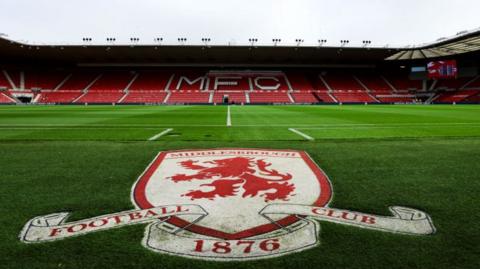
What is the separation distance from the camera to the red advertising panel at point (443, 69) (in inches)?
2197

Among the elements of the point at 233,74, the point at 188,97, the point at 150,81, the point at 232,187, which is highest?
the point at 233,74

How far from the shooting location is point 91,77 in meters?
66.1

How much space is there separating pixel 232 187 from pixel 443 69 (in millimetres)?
64581

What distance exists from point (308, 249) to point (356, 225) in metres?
0.73

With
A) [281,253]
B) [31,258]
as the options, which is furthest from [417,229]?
[31,258]

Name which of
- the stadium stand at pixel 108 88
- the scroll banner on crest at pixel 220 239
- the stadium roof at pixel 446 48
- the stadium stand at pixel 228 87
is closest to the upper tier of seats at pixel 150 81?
the stadium stand at pixel 228 87

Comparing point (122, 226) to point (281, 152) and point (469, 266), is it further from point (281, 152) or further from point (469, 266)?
point (281, 152)

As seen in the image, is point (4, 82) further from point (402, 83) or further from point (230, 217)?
point (402, 83)

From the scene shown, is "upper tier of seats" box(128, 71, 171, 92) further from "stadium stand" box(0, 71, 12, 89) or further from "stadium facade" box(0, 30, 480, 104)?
"stadium stand" box(0, 71, 12, 89)

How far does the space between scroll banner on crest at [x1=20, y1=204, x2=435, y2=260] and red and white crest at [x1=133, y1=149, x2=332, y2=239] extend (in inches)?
4.4

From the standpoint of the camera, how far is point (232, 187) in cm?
430

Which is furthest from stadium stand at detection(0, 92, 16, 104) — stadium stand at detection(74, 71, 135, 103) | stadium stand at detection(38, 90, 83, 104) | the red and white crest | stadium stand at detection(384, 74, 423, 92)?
stadium stand at detection(384, 74, 423, 92)

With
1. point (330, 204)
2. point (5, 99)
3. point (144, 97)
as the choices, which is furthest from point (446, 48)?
point (5, 99)

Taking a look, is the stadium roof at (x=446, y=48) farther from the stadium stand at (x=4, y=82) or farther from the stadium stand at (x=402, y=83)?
the stadium stand at (x=4, y=82)
